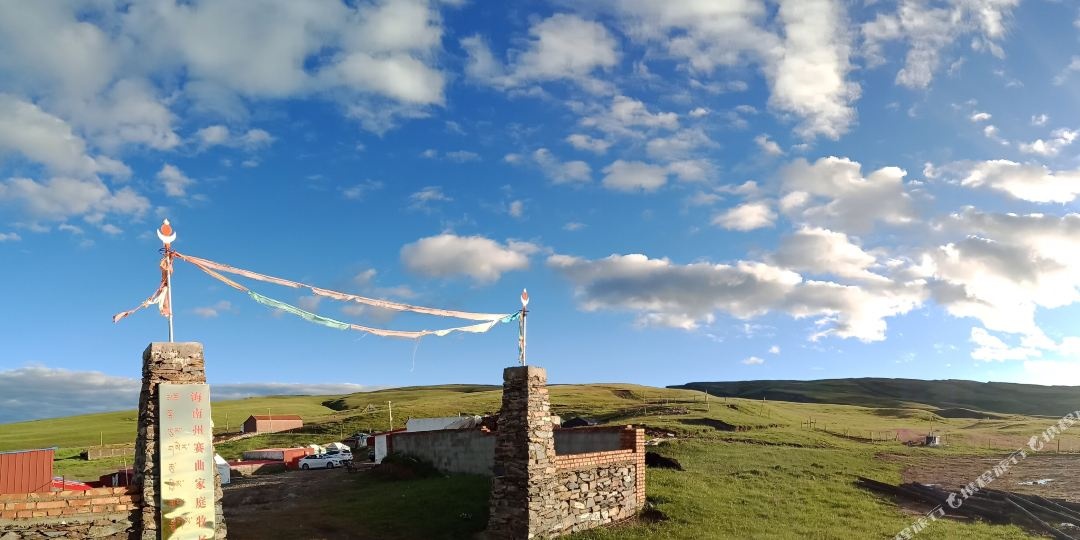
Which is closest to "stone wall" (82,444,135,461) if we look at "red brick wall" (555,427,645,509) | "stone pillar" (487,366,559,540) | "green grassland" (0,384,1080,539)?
"green grassland" (0,384,1080,539)

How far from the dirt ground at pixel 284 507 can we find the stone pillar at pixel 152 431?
6681 millimetres

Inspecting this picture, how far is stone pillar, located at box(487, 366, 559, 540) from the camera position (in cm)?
1564

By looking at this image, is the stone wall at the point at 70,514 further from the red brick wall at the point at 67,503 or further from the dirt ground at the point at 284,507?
the dirt ground at the point at 284,507

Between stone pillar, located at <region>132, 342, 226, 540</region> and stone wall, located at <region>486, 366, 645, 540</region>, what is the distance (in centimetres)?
629

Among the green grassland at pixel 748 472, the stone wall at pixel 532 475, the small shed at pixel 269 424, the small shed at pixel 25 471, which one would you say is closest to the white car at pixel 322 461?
the green grassland at pixel 748 472

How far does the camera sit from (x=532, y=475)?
15680 mm

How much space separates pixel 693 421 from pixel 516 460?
3359 cm

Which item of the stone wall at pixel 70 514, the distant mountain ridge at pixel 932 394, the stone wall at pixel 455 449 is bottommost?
the distant mountain ridge at pixel 932 394

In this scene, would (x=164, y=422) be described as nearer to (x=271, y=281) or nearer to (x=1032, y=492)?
(x=271, y=281)

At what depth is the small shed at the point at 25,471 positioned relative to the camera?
20828 millimetres

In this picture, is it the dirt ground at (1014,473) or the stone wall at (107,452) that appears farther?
the stone wall at (107,452)

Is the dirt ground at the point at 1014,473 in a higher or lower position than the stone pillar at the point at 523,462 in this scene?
lower

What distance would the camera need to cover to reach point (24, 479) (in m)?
21.1

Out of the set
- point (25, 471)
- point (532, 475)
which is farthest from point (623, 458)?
point (25, 471)
